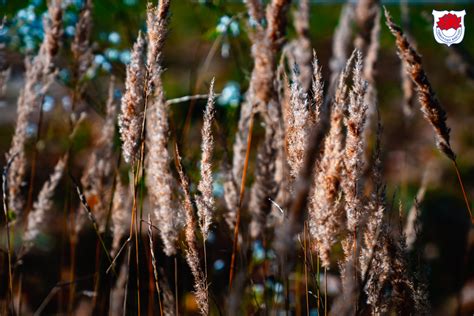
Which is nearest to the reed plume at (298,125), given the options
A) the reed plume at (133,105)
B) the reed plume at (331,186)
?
the reed plume at (331,186)

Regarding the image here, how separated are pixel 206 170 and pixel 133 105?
0.21 meters

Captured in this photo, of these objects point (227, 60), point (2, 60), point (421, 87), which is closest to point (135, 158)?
point (421, 87)

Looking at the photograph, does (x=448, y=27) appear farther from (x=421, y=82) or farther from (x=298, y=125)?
(x=298, y=125)

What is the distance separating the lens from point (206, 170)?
Answer: 50.6 inches

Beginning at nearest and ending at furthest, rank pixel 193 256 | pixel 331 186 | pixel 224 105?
pixel 331 186 < pixel 193 256 < pixel 224 105

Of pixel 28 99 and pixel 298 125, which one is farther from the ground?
pixel 28 99

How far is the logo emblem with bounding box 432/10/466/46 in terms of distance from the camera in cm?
211

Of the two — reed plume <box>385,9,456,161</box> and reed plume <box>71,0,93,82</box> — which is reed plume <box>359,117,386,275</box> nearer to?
reed plume <box>385,9,456,161</box>

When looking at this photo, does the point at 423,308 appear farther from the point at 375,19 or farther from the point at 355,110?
the point at 375,19

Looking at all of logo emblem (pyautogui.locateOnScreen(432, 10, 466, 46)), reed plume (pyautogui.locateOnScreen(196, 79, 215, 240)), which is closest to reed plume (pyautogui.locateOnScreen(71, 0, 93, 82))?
reed plume (pyautogui.locateOnScreen(196, 79, 215, 240))

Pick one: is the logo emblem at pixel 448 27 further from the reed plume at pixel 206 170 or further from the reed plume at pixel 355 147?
the reed plume at pixel 206 170

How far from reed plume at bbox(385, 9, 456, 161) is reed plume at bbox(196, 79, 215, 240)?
0.39 m

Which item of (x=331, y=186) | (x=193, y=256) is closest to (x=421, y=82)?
(x=331, y=186)

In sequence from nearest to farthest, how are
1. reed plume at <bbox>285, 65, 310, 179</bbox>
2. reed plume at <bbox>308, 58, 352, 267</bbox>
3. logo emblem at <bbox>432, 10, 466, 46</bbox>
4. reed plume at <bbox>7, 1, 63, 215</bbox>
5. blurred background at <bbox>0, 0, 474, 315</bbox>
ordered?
reed plume at <bbox>308, 58, 352, 267</bbox> < reed plume at <bbox>285, 65, 310, 179</bbox> < reed plume at <bbox>7, 1, 63, 215</bbox> < logo emblem at <bbox>432, 10, 466, 46</bbox> < blurred background at <bbox>0, 0, 474, 315</bbox>
